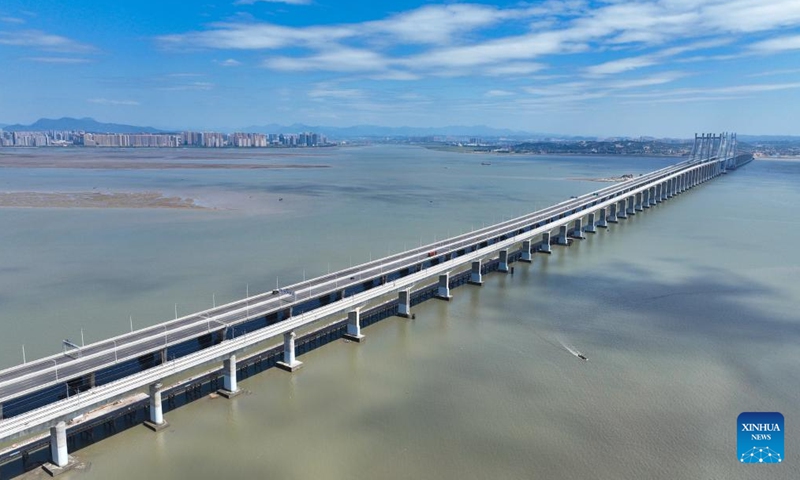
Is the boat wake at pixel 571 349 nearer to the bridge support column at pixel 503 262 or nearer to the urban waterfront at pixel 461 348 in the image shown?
the urban waterfront at pixel 461 348

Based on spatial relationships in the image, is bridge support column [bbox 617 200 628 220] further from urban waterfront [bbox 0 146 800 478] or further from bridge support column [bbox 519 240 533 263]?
bridge support column [bbox 519 240 533 263]

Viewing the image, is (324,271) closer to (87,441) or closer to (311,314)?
(311,314)

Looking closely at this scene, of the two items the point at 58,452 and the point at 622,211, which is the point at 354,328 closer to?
the point at 58,452

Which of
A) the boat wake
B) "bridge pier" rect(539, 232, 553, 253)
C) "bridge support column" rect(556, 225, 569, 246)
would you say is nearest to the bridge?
"bridge pier" rect(539, 232, 553, 253)

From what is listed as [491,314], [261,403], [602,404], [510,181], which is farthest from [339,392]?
[510,181]

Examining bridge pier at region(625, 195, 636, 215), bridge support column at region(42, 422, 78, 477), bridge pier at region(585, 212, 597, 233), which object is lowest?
bridge support column at region(42, 422, 78, 477)

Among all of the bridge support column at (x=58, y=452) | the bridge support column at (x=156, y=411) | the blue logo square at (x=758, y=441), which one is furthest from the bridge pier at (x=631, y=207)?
the bridge support column at (x=58, y=452)
